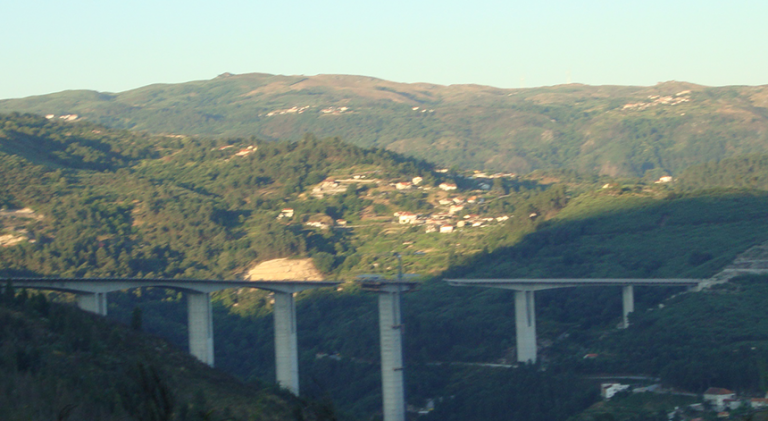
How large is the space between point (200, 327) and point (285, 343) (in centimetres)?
573

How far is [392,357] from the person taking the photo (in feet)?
202

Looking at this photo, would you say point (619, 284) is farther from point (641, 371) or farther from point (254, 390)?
point (254, 390)

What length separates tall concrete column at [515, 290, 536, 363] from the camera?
66062mm

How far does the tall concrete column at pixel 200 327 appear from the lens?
5941 cm

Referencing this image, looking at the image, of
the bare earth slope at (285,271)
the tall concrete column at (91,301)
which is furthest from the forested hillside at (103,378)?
the bare earth slope at (285,271)

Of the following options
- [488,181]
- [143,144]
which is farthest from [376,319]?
[143,144]

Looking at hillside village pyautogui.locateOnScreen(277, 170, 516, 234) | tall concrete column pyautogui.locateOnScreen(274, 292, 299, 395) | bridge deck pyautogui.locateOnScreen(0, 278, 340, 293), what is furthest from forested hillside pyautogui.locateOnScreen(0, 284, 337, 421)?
hillside village pyautogui.locateOnScreen(277, 170, 516, 234)

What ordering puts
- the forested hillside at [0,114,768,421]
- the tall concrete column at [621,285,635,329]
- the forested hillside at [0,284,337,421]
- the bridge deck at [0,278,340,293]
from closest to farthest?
the forested hillside at [0,284,337,421] → the bridge deck at [0,278,340,293] → the forested hillside at [0,114,768,421] → the tall concrete column at [621,285,635,329]

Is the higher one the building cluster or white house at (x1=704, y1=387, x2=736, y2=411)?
the building cluster

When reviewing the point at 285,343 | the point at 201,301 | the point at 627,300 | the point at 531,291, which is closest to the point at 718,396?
the point at 531,291

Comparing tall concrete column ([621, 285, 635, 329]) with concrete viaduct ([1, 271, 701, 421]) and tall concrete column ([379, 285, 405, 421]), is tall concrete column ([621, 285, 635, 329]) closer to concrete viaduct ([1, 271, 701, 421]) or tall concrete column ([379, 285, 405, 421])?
concrete viaduct ([1, 271, 701, 421])

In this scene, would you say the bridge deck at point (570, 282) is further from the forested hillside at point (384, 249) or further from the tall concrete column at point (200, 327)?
the tall concrete column at point (200, 327)

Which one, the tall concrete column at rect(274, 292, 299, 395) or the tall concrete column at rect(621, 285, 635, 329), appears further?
the tall concrete column at rect(621, 285, 635, 329)

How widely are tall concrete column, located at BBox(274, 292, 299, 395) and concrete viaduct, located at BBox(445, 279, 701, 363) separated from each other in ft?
45.2
